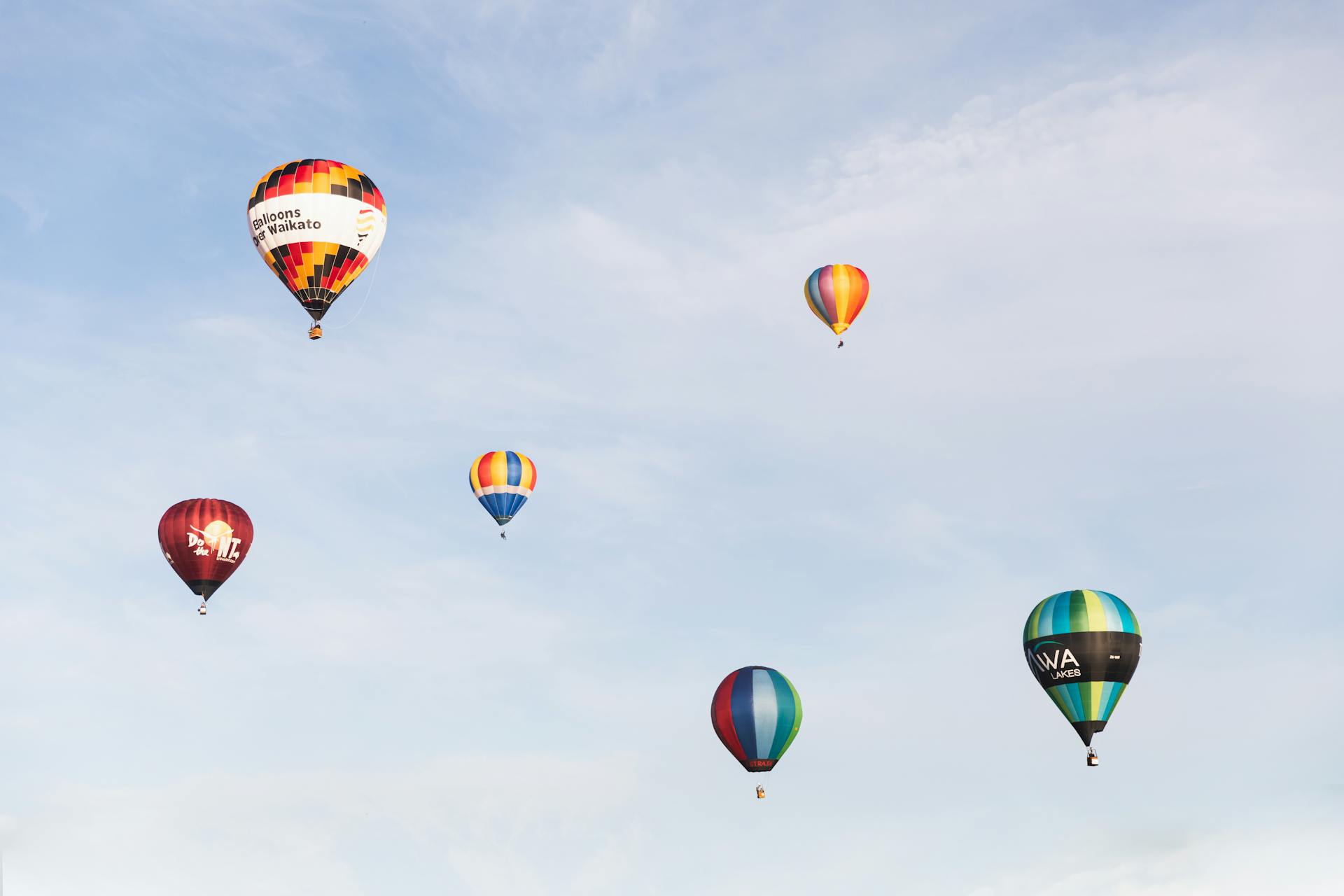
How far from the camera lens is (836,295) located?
80.9 metres

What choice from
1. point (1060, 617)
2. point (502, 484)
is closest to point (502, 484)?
point (502, 484)

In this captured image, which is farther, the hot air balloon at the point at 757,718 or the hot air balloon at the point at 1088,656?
the hot air balloon at the point at 757,718

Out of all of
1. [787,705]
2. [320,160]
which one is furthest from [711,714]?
[320,160]

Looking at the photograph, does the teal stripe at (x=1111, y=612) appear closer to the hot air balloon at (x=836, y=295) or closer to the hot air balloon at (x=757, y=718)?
the hot air balloon at (x=757, y=718)

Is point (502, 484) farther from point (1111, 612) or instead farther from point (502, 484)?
point (1111, 612)

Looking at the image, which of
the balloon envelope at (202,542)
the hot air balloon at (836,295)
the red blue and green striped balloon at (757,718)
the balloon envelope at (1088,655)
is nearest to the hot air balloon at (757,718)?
the red blue and green striped balloon at (757,718)

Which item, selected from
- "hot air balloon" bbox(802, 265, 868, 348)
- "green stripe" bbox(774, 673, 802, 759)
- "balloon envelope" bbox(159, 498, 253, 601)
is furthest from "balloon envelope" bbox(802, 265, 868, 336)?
"balloon envelope" bbox(159, 498, 253, 601)

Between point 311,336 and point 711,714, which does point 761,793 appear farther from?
point 311,336

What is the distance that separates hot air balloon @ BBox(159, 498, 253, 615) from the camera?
7250 centimetres

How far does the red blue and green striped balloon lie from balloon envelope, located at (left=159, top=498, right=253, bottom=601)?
2089 centimetres

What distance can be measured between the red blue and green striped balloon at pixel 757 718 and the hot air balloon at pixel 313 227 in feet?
70.6

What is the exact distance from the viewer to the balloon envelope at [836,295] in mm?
80938

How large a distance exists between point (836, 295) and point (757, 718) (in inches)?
825

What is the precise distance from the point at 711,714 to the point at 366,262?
22.7 meters
